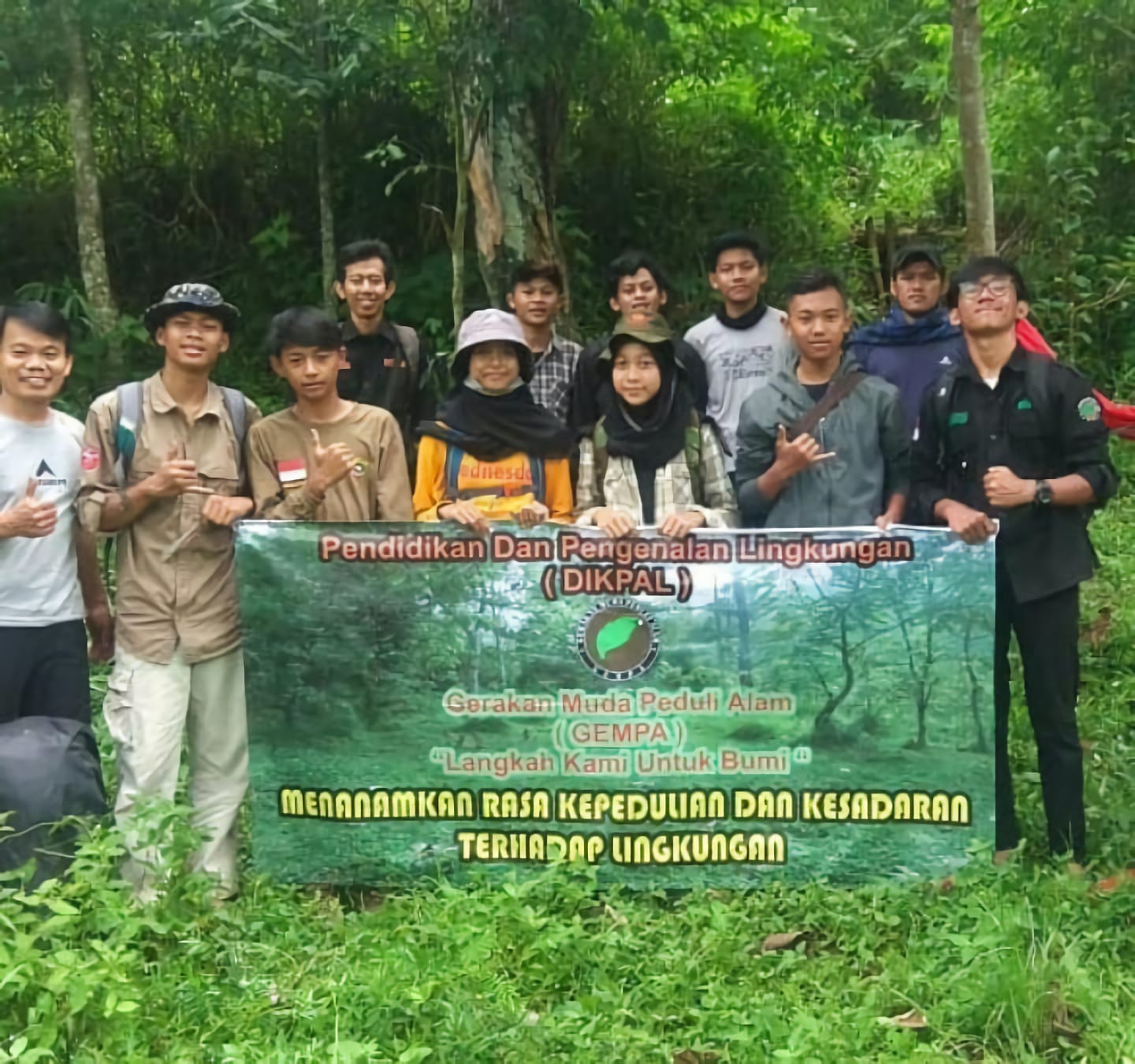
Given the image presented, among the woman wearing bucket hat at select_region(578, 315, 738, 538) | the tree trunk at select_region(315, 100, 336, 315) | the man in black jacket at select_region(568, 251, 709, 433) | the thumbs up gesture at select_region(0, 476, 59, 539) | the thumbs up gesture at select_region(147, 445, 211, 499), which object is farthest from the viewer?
the tree trunk at select_region(315, 100, 336, 315)

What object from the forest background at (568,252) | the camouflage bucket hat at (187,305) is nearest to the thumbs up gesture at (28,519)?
the camouflage bucket hat at (187,305)

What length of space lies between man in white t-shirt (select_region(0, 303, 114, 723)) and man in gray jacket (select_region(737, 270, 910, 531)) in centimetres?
200

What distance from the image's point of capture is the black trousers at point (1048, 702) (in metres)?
3.76

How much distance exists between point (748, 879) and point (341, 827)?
1.26 metres

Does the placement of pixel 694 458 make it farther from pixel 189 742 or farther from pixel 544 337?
pixel 189 742

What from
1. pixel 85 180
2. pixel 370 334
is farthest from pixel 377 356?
pixel 85 180

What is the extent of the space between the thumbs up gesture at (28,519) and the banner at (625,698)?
567 mm

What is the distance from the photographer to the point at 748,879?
385cm

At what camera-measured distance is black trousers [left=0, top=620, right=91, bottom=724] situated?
3.53 metres

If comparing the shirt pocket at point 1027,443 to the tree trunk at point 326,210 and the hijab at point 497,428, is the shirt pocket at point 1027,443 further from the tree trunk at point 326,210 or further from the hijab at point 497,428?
the tree trunk at point 326,210

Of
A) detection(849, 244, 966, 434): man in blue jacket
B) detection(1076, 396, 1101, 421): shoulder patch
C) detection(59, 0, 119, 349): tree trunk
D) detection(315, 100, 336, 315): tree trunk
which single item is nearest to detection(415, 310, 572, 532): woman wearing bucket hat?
detection(849, 244, 966, 434): man in blue jacket

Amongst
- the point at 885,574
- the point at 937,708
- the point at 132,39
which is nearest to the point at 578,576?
the point at 885,574

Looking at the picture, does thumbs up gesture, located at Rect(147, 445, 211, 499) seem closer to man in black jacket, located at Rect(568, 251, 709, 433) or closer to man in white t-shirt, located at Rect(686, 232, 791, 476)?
man in black jacket, located at Rect(568, 251, 709, 433)

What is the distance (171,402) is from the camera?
375 cm
